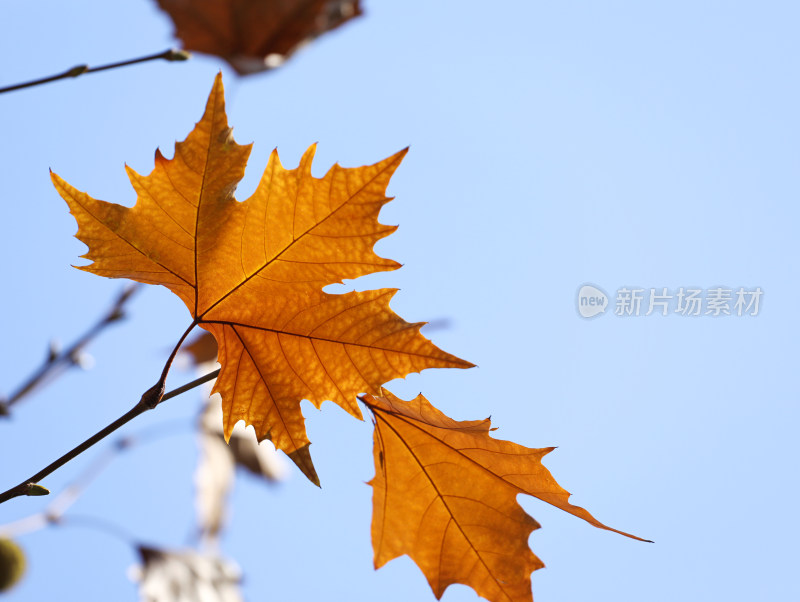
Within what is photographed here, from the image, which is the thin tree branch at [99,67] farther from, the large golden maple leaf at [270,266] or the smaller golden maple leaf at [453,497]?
the smaller golden maple leaf at [453,497]

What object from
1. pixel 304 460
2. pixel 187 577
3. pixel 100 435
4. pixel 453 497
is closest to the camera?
pixel 100 435

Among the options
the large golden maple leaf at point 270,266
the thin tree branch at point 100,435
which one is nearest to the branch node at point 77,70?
the large golden maple leaf at point 270,266

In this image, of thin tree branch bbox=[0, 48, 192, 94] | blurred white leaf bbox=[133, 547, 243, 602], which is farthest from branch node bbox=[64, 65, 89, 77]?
blurred white leaf bbox=[133, 547, 243, 602]

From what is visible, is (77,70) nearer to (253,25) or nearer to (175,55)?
(175,55)

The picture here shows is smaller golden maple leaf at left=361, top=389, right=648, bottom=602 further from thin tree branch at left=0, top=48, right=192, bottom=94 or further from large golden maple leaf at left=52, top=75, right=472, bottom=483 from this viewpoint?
A: thin tree branch at left=0, top=48, right=192, bottom=94

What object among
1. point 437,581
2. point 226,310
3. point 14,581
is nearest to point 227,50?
point 226,310

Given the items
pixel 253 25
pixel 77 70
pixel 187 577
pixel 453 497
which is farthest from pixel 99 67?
pixel 187 577
